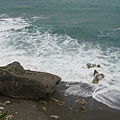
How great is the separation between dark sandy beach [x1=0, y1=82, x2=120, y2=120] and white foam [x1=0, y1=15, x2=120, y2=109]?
2.47 feet

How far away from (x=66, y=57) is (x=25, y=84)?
761 cm

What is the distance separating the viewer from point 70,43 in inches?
1090

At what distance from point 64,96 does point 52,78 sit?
5.19 feet

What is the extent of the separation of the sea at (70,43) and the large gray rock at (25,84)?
1.73 m

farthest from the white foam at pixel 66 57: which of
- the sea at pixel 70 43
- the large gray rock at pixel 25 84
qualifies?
the large gray rock at pixel 25 84

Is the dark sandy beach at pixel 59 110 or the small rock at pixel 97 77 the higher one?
the small rock at pixel 97 77

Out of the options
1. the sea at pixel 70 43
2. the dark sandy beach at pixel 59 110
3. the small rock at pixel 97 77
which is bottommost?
the dark sandy beach at pixel 59 110

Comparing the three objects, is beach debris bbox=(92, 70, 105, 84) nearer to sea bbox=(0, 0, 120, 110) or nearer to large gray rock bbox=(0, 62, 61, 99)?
sea bbox=(0, 0, 120, 110)

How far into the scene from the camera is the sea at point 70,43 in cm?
1926

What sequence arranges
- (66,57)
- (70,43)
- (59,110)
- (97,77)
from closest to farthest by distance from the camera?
(59,110) < (97,77) < (66,57) < (70,43)

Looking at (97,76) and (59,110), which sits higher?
(97,76)

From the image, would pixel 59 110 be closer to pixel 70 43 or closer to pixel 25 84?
pixel 25 84

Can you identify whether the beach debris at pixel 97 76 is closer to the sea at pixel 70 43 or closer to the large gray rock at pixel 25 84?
the sea at pixel 70 43

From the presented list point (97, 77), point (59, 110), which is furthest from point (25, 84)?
point (97, 77)
